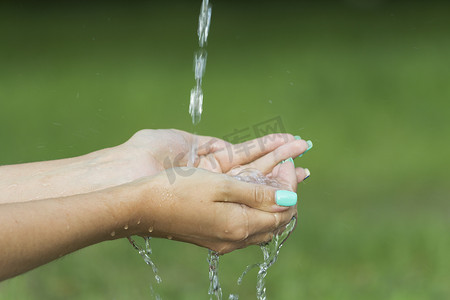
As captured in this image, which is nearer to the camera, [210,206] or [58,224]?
[58,224]

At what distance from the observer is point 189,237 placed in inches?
51.3

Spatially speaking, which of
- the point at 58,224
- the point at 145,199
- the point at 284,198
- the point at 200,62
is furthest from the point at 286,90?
the point at 58,224

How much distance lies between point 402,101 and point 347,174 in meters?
0.55

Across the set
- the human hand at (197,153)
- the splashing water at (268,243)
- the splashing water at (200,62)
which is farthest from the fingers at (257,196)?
the splashing water at (200,62)

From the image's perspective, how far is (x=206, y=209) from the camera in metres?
1.23

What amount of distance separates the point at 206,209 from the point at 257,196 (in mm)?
102

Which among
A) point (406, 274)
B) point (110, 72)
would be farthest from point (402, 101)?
point (110, 72)

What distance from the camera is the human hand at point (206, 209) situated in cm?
121

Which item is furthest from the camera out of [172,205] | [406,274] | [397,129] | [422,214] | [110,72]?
[110,72]

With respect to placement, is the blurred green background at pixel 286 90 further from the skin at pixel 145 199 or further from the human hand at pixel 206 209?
the human hand at pixel 206 209

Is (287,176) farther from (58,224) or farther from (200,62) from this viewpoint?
(200,62)

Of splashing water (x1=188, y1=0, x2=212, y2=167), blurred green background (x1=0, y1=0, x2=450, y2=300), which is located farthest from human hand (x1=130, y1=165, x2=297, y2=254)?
splashing water (x1=188, y1=0, x2=212, y2=167)

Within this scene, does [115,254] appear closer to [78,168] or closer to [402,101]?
[78,168]

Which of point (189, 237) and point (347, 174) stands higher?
point (189, 237)
